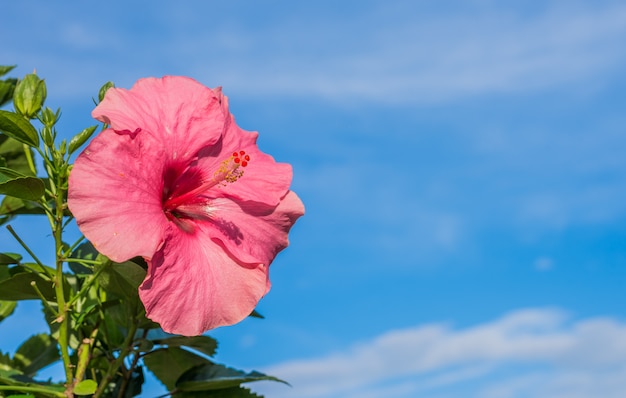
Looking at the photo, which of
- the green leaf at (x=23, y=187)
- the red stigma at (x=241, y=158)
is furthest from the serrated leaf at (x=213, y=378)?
the green leaf at (x=23, y=187)

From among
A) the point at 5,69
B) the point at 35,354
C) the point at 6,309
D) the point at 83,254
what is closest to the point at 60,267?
the point at 83,254

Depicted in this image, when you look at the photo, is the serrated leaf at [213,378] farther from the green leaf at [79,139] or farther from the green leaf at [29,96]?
the green leaf at [29,96]

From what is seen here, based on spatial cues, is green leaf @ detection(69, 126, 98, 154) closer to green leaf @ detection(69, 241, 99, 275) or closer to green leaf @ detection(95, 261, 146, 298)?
green leaf @ detection(95, 261, 146, 298)

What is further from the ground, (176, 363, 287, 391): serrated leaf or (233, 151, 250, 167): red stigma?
(233, 151, 250, 167): red stigma

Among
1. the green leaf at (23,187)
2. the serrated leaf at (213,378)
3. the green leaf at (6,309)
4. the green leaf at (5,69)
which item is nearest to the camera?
the green leaf at (23,187)

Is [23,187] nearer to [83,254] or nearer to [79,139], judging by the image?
[79,139]

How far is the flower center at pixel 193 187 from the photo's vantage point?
2068 mm

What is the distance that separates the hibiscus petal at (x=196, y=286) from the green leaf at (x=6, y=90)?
4.50ft

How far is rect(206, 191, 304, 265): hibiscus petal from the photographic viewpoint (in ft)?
6.76

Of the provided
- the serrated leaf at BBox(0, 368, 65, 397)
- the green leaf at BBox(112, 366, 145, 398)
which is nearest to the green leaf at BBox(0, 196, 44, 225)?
the serrated leaf at BBox(0, 368, 65, 397)

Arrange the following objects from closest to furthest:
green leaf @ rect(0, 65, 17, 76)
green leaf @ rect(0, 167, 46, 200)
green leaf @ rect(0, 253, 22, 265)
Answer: green leaf @ rect(0, 167, 46, 200), green leaf @ rect(0, 253, 22, 265), green leaf @ rect(0, 65, 17, 76)

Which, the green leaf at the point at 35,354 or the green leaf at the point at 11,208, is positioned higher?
the green leaf at the point at 11,208

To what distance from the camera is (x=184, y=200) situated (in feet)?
6.82

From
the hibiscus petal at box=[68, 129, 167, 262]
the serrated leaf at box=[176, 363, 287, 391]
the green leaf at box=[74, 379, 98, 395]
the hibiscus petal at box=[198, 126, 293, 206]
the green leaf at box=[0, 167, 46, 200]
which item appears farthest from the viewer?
the serrated leaf at box=[176, 363, 287, 391]
